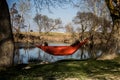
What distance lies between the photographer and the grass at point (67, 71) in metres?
8.19

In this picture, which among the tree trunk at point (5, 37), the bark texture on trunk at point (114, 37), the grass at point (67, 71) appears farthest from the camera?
the bark texture on trunk at point (114, 37)

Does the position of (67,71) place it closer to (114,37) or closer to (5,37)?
(5,37)

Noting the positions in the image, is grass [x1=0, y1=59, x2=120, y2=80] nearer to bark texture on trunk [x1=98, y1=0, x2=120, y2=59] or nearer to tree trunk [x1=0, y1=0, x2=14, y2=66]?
tree trunk [x1=0, y1=0, x2=14, y2=66]

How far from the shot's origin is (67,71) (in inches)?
376

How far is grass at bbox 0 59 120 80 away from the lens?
8188 millimetres

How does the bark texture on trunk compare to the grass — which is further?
the bark texture on trunk

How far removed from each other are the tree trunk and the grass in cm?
39

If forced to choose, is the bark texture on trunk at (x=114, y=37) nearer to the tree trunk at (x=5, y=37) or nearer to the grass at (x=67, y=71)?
the grass at (x=67, y=71)

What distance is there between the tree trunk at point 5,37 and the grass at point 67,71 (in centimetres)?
39

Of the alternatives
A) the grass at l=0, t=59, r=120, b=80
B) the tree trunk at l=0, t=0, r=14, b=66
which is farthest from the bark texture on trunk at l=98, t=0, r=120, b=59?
the tree trunk at l=0, t=0, r=14, b=66

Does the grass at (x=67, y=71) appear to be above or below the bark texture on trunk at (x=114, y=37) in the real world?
below

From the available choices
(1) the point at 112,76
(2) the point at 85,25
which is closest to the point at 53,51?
(1) the point at 112,76

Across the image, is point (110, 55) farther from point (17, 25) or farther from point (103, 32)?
point (17, 25)

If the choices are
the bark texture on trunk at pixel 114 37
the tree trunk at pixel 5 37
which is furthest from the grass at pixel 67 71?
the bark texture on trunk at pixel 114 37
